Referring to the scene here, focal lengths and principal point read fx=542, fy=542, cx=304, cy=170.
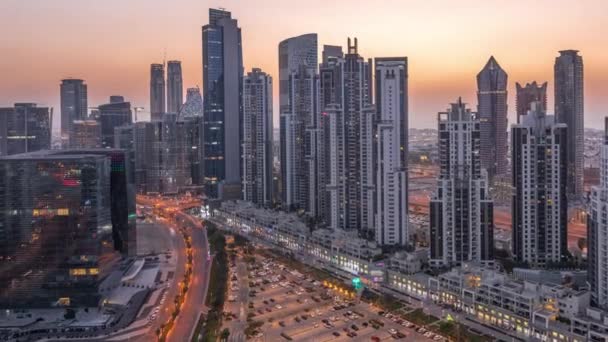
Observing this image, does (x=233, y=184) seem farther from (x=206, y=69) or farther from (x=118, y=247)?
(x=118, y=247)

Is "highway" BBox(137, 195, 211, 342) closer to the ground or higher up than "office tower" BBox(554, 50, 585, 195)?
closer to the ground

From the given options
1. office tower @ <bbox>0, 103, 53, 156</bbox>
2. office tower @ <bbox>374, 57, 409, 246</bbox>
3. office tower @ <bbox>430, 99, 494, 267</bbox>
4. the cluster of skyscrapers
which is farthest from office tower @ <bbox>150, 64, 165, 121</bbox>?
office tower @ <bbox>430, 99, 494, 267</bbox>

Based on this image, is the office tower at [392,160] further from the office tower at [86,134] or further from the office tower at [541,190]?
the office tower at [86,134]

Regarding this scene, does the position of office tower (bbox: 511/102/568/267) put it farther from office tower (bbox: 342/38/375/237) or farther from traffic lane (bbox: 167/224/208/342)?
traffic lane (bbox: 167/224/208/342)

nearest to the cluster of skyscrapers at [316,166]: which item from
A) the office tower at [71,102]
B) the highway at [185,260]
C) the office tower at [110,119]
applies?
the office tower at [110,119]

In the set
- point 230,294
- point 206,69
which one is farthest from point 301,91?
point 230,294

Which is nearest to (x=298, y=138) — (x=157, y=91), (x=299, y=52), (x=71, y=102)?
(x=299, y=52)
